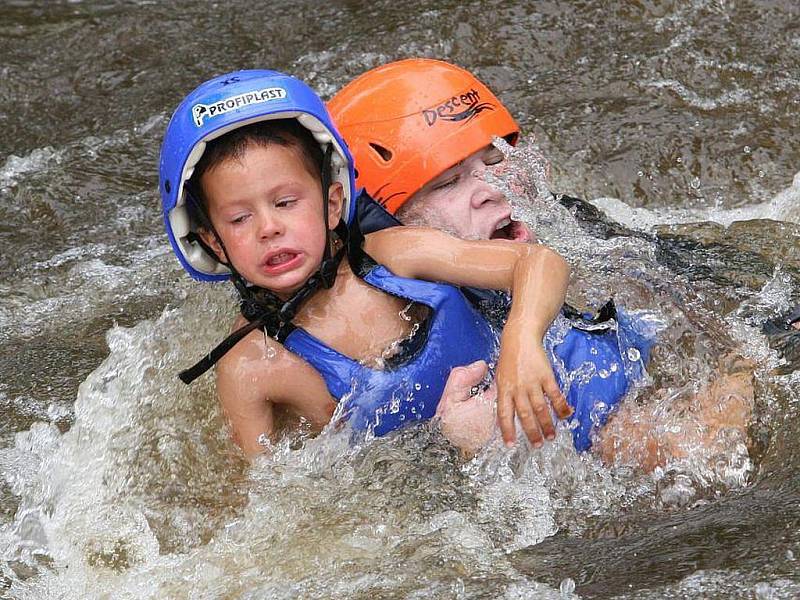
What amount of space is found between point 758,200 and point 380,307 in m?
3.03

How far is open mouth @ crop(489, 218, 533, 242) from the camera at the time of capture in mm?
4898

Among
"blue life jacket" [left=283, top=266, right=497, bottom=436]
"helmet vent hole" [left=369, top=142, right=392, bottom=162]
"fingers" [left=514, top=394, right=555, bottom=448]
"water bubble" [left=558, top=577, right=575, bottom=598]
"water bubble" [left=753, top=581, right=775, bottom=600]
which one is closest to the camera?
"water bubble" [left=753, top=581, right=775, bottom=600]

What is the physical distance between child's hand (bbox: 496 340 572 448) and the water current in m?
0.39

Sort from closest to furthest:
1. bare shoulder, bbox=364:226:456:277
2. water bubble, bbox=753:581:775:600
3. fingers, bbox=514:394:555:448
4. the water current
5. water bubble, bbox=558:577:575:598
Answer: water bubble, bbox=753:581:775:600 < water bubble, bbox=558:577:575:598 < fingers, bbox=514:394:555:448 < the water current < bare shoulder, bbox=364:226:456:277

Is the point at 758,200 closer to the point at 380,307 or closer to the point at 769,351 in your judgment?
the point at 769,351

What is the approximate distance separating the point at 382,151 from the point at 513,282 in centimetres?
111

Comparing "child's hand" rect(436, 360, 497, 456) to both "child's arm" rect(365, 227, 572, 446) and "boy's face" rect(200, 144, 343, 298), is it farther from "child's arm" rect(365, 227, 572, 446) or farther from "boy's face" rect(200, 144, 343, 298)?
"boy's face" rect(200, 144, 343, 298)

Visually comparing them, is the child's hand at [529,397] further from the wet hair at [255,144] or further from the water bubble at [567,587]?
the wet hair at [255,144]

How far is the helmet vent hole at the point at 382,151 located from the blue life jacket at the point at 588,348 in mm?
227

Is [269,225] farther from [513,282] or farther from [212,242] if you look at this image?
[513,282]

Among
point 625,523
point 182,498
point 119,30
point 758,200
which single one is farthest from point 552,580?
point 119,30

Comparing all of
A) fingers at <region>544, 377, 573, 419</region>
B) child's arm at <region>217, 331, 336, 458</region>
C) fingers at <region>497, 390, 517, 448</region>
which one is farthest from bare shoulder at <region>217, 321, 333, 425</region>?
fingers at <region>544, 377, 573, 419</region>

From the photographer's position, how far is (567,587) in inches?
133

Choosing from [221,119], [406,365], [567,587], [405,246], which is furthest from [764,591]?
[221,119]
